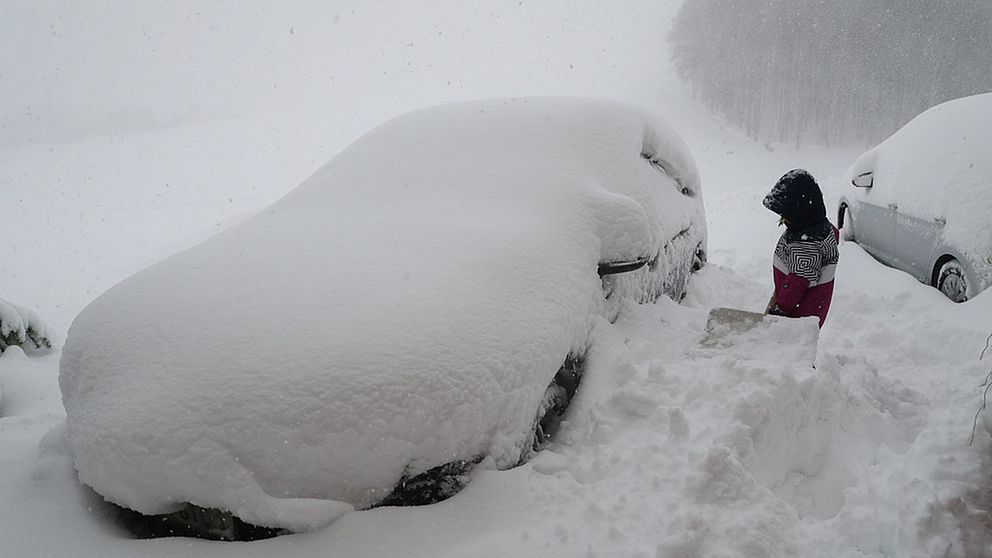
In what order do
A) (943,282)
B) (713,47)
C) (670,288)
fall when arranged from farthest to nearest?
(713,47) → (943,282) → (670,288)

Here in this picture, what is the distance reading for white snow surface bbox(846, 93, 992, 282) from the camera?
4219mm

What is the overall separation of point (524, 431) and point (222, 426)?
1.07m

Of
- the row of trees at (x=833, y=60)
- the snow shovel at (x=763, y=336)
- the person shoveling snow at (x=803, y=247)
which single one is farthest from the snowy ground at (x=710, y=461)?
the row of trees at (x=833, y=60)

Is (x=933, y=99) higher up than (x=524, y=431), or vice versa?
(x=524, y=431)

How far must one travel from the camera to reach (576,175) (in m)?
3.14

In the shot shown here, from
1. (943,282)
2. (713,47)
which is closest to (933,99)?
(713,47)

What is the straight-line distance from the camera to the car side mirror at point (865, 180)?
6.06 m

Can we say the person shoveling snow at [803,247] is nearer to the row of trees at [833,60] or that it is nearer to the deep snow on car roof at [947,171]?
the deep snow on car roof at [947,171]

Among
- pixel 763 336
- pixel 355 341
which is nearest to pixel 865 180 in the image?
pixel 763 336

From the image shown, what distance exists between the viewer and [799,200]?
3400mm

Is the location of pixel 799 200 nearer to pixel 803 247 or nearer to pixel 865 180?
pixel 803 247

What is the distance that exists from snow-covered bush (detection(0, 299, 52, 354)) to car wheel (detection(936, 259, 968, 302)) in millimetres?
7424

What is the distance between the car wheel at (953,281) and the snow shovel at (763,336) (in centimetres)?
221

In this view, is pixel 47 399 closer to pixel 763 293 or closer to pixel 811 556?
pixel 811 556
